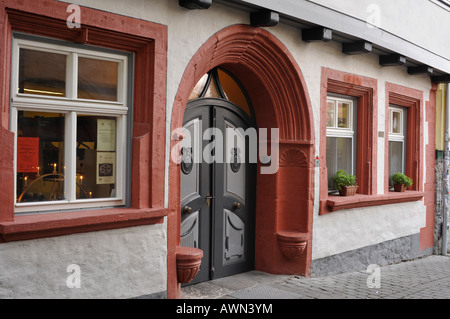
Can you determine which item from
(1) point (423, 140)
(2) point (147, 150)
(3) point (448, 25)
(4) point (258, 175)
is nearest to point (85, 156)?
(2) point (147, 150)

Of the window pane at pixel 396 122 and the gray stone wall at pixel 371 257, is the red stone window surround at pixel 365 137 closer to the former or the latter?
the gray stone wall at pixel 371 257

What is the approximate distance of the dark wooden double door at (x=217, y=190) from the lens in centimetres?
594

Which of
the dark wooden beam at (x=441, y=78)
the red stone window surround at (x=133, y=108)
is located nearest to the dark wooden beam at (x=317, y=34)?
the red stone window surround at (x=133, y=108)

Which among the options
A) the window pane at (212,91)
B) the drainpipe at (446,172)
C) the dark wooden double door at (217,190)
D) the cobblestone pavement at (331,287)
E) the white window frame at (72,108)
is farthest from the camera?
the drainpipe at (446,172)

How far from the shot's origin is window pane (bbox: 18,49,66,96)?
4.20 metres

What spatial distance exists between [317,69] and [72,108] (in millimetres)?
3757

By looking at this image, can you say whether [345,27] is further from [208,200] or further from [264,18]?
[208,200]

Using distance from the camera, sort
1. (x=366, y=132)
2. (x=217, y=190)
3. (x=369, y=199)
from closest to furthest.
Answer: (x=217, y=190) < (x=369, y=199) < (x=366, y=132)

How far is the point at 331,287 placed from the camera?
6379 millimetres

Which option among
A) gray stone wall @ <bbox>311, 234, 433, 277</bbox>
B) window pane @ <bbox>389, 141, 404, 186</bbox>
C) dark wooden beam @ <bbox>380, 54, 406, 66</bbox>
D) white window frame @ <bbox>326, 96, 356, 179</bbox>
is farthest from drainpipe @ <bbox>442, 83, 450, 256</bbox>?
white window frame @ <bbox>326, 96, 356, 179</bbox>

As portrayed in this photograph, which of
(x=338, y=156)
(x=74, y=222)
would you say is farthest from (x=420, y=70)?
(x=74, y=222)

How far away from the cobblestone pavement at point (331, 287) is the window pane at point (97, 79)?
2.40 m

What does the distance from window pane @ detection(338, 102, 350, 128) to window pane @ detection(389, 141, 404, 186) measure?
159 cm
